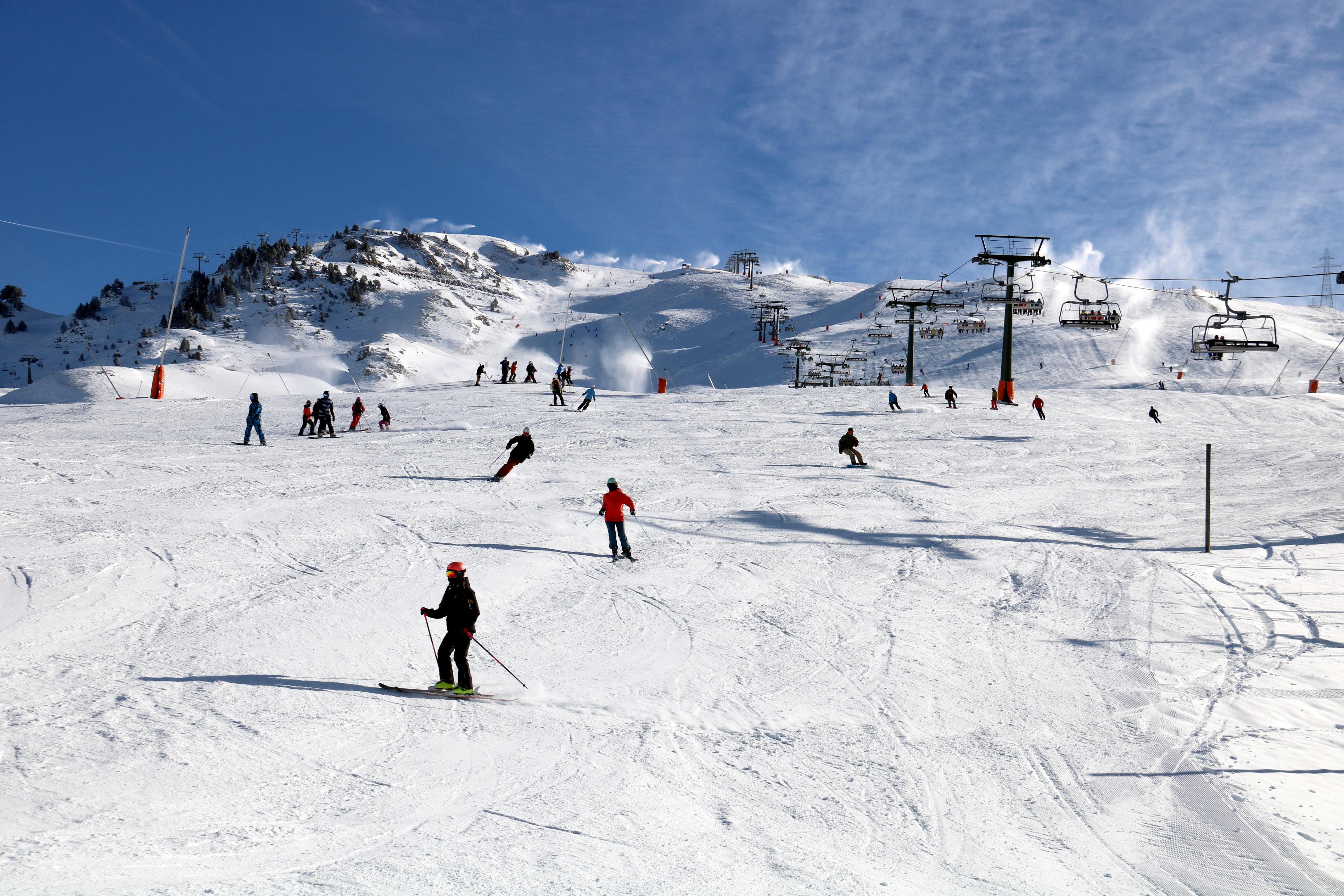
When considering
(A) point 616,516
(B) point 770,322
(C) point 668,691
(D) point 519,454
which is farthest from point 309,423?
(B) point 770,322

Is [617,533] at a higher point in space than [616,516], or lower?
lower

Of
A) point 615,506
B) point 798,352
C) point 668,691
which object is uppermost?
point 798,352

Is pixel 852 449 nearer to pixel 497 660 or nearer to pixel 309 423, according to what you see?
pixel 497 660

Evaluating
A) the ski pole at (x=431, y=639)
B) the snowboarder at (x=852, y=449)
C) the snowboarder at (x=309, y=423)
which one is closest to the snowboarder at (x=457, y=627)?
the ski pole at (x=431, y=639)

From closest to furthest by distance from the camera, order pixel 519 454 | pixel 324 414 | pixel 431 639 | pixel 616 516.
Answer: pixel 431 639, pixel 616 516, pixel 519 454, pixel 324 414

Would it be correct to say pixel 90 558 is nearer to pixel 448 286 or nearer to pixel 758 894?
pixel 758 894

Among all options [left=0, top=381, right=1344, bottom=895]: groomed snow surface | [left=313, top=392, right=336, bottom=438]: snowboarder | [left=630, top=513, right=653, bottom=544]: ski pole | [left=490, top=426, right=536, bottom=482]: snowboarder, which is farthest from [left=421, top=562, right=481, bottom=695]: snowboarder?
[left=313, top=392, right=336, bottom=438]: snowboarder

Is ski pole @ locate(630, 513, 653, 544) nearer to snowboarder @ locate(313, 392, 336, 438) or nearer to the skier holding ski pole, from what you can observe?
the skier holding ski pole

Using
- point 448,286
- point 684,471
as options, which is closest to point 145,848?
point 684,471

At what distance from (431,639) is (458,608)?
508 mm

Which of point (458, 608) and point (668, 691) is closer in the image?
point (458, 608)

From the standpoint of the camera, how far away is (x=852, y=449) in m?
21.9

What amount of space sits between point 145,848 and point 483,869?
83.8 inches

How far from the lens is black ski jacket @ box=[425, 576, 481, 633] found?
7.77 meters
